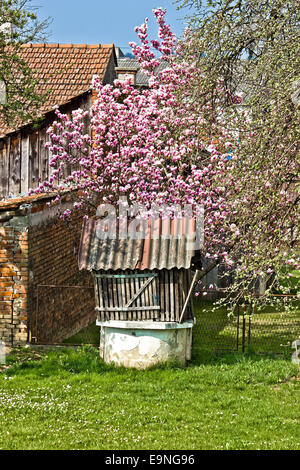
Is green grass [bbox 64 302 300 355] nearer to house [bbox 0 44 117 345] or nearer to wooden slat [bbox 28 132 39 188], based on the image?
house [bbox 0 44 117 345]

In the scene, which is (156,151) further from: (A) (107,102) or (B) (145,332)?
(B) (145,332)

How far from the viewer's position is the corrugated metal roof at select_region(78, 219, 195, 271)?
1175 centimetres

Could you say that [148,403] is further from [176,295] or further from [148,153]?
[148,153]

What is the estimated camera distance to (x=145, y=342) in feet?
38.6

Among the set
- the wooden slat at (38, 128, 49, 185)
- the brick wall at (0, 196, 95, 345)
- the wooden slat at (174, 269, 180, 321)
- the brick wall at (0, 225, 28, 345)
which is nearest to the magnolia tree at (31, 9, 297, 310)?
the wooden slat at (38, 128, 49, 185)

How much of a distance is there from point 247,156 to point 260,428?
429 centimetres

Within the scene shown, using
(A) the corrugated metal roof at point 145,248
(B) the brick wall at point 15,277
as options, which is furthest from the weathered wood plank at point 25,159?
(A) the corrugated metal roof at point 145,248

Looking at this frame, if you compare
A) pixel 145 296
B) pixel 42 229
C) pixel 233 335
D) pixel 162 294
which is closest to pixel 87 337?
pixel 42 229

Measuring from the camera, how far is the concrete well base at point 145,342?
38.4 ft

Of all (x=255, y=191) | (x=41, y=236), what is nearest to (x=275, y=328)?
(x=41, y=236)

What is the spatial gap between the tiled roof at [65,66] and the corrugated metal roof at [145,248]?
24.3 feet

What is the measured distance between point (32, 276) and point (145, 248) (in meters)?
3.05

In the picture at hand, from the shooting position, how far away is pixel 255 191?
Result: 31.2ft

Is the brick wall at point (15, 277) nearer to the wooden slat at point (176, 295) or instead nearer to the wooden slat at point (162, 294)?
the wooden slat at point (162, 294)
